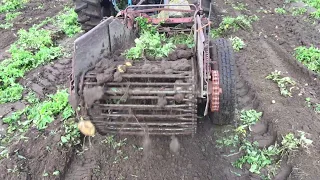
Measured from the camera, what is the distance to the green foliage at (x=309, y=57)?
6008 millimetres

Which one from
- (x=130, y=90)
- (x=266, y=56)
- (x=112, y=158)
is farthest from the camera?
(x=266, y=56)

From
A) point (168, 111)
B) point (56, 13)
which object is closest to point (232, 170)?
point (168, 111)

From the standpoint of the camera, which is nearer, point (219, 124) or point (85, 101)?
point (85, 101)

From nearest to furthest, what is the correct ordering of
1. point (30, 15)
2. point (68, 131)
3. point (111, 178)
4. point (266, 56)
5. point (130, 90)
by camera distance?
point (130, 90), point (111, 178), point (68, 131), point (266, 56), point (30, 15)

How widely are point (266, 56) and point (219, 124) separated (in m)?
2.46

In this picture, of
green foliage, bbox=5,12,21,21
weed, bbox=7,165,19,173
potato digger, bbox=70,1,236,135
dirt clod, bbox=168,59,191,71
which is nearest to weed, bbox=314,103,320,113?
potato digger, bbox=70,1,236,135

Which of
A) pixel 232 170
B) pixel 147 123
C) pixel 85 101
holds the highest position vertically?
pixel 85 101

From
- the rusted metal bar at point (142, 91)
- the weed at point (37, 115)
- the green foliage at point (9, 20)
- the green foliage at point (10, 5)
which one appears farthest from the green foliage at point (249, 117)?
the green foliage at point (10, 5)

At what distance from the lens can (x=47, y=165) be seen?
3.77m

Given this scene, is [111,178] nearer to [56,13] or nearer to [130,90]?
A: [130,90]

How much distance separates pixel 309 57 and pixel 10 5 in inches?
308

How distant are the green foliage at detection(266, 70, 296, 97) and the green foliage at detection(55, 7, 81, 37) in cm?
431

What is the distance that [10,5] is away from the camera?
371 inches

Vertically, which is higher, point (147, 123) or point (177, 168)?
point (147, 123)
